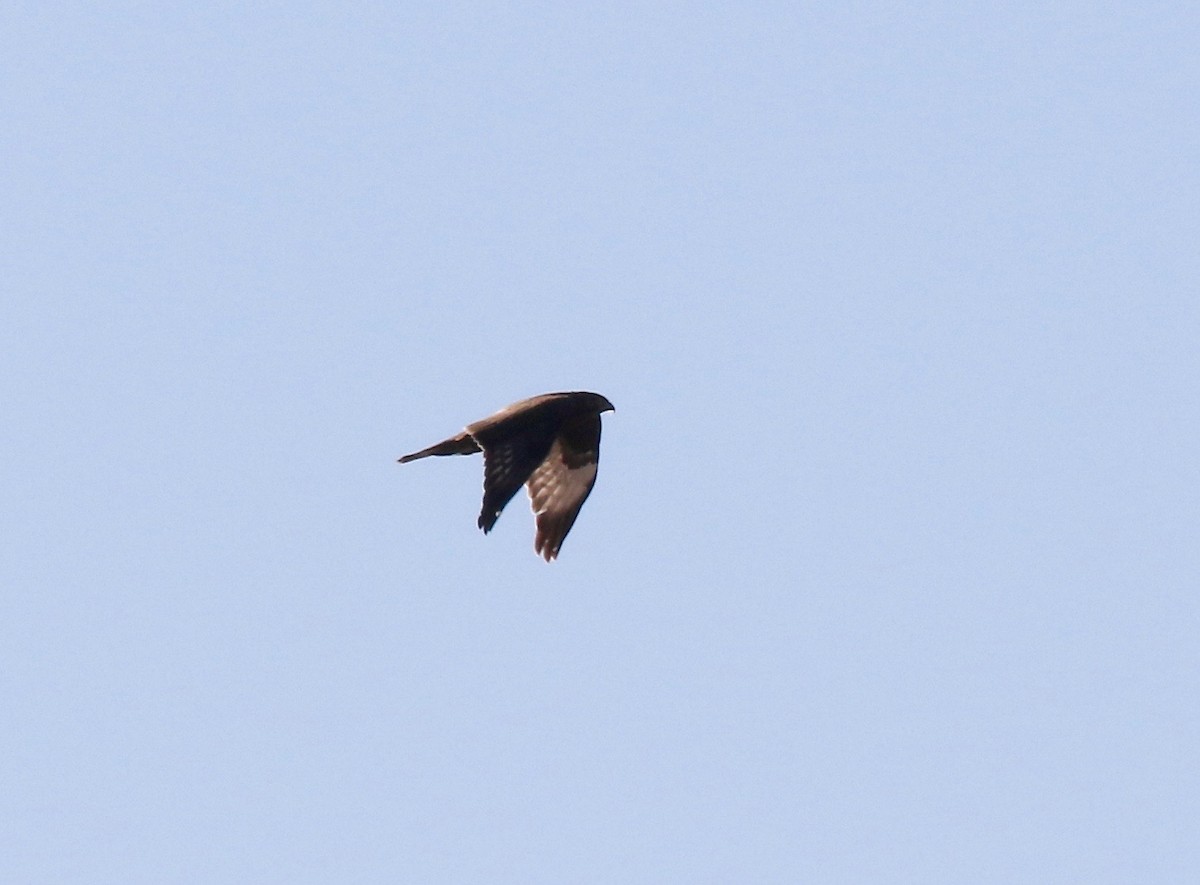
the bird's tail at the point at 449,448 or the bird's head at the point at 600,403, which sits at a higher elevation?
the bird's head at the point at 600,403

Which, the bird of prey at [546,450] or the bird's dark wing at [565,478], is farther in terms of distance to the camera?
the bird's dark wing at [565,478]

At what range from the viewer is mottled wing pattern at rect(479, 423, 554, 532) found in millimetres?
20156

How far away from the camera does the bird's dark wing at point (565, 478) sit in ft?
73.7

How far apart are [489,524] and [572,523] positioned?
2.53 metres

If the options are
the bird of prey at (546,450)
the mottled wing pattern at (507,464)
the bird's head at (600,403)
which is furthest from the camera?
the bird's head at (600,403)

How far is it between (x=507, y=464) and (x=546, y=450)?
89 centimetres

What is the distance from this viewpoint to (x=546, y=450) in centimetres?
2158

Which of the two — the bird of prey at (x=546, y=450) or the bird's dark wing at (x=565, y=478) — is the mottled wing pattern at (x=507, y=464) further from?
the bird's dark wing at (x=565, y=478)

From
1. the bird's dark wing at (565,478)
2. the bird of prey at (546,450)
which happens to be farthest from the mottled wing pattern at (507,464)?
the bird's dark wing at (565,478)

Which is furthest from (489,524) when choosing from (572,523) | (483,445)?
(572,523)

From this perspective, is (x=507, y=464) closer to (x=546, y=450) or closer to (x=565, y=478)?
(x=546, y=450)

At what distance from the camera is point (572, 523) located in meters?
22.5

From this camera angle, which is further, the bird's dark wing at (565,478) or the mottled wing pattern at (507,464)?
the bird's dark wing at (565,478)

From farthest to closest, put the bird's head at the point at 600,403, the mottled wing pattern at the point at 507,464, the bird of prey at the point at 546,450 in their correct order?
1. the bird's head at the point at 600,403
2. the bird of prey at the point at 546,450
3. the mottled wing pattern at the point at 507,464
